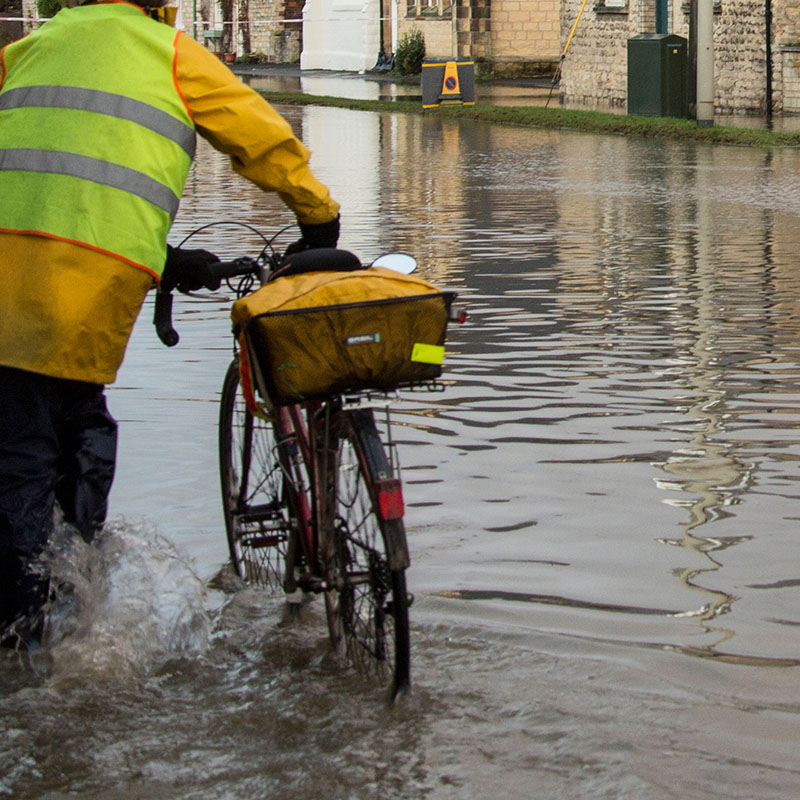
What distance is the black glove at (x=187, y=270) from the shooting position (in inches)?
174

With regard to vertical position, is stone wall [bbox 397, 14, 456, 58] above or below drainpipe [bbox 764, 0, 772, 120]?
above

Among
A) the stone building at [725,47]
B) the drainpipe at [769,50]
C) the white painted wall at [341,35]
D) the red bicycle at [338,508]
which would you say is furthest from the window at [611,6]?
the red bicycle at [338,508]

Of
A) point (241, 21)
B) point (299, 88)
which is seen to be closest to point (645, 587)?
point (299, 88)

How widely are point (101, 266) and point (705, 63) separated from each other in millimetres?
19815

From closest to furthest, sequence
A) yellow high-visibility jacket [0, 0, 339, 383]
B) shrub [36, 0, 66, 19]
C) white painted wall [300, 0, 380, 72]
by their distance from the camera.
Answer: yellow high-visibility jacket [0, 0, 339, 383], white painted wall [300, 0, 380, 72], shrub [36, 0, 66, 19]

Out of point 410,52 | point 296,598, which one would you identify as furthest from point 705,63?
point 410,52

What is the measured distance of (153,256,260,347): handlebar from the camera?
4.41m

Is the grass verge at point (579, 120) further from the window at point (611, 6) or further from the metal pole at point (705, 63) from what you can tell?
the window at point (611, 6)

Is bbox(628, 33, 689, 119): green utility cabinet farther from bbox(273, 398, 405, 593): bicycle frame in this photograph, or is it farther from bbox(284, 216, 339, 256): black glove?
bbox(284, 216, 339, 256): black glove

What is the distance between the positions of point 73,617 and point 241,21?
5934 centimetres

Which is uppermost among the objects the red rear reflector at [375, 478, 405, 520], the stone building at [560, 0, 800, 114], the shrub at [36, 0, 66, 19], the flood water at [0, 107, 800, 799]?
the shrub at [36, 0, 66, 19]

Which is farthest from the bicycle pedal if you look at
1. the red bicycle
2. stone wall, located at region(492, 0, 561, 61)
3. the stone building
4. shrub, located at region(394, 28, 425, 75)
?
shrub, located at region(394, 28, 425, 75)

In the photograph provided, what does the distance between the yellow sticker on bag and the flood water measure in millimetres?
769

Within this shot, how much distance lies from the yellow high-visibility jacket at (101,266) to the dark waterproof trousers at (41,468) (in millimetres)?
138
